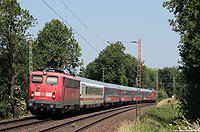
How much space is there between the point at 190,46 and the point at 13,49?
19.1m

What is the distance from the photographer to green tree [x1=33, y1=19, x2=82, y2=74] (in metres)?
53.3

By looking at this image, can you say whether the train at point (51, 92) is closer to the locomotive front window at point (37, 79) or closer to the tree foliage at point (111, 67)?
the locomotive front window at point (37, 79)

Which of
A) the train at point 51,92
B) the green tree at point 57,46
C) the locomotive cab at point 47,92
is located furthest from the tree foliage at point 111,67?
the locomotive cab at point 47,92

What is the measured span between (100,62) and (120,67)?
17.4 ft

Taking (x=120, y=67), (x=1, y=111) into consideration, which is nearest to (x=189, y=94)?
(x=1, y=111)

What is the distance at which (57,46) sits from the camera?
53.1 metres

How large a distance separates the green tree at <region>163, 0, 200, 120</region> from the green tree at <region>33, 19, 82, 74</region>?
37.3 m

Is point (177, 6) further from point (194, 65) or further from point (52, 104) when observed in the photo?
point (52, 104)

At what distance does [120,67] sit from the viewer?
78312mm

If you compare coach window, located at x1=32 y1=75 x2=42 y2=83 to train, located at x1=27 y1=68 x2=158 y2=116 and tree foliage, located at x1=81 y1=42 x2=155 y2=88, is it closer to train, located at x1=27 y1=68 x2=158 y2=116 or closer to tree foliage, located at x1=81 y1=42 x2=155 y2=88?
train, located at x1=27 y1=68 x2=158 y2=116

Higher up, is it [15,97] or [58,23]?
[58,23]

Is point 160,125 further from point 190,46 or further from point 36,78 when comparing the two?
point 36,78

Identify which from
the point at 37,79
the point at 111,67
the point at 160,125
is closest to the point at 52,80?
the point at 37,79

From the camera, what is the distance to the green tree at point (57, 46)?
175 ft
